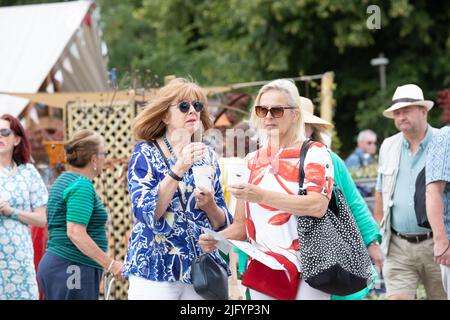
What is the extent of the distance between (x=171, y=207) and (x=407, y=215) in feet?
9.61

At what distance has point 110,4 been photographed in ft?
103

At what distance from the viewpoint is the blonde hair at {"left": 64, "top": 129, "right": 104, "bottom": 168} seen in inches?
244

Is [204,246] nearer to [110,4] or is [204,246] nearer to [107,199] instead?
[107,199]

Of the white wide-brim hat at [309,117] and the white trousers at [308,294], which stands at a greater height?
the white wide-brim hat at [309,117]

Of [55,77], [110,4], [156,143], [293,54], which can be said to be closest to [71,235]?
[156,143]

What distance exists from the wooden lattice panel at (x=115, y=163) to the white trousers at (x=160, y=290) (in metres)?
4.99

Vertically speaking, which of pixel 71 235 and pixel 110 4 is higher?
pixel 110 4

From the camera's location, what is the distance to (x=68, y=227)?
19.2 ft

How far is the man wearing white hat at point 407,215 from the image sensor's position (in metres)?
6.88

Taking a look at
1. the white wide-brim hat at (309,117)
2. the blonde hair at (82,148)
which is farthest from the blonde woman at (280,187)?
the blonde hair at (82,148)

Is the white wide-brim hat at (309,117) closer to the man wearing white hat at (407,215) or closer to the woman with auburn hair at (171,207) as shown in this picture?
the woman with auburn hair at (171,207)

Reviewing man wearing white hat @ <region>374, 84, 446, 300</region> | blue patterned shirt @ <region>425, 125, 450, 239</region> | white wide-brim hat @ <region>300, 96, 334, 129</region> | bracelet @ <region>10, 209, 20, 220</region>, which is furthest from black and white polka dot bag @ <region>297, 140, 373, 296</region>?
bracelet @ <region>10, 209, 20, 220</region>

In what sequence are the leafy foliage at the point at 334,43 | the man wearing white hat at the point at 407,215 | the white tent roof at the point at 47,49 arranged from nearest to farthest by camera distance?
the man wearing white hat at the point at 407,215, the white tent roof at the point at 47,49, the leafy foliage at the point at 334,43

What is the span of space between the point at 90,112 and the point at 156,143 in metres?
5.67
